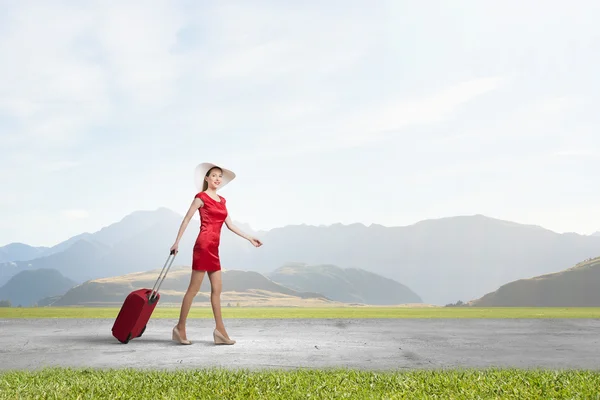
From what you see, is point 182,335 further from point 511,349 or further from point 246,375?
point 511,349

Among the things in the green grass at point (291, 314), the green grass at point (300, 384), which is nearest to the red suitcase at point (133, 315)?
the green grass at point (300, 384)

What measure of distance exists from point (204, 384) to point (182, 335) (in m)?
3.34

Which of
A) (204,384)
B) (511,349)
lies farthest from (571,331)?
(204,384)

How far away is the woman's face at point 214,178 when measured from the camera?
9047 mm

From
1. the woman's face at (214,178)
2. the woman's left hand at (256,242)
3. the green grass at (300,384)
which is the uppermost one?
the woman's face at (214,178)

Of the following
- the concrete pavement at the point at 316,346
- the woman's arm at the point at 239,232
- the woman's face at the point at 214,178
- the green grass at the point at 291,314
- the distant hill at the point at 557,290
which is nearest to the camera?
the concrete pavement at the point at 316,346

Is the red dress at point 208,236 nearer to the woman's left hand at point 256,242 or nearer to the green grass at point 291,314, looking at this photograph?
the woman's left hand at point 256,242

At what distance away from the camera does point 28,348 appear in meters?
8.88

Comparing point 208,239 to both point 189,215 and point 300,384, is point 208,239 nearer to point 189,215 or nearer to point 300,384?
point 189,215

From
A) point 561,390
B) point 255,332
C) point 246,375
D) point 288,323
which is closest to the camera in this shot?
point 561,390

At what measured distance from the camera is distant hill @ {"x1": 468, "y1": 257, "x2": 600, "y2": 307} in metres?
55.8

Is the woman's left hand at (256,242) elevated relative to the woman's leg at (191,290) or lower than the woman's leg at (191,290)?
elevated

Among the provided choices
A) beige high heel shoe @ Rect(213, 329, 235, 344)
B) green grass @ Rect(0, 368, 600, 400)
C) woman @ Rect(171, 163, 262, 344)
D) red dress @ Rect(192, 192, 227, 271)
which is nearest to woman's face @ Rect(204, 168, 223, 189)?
woman @ Rect(171, 163, 262, 344)

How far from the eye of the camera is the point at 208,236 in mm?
8766
